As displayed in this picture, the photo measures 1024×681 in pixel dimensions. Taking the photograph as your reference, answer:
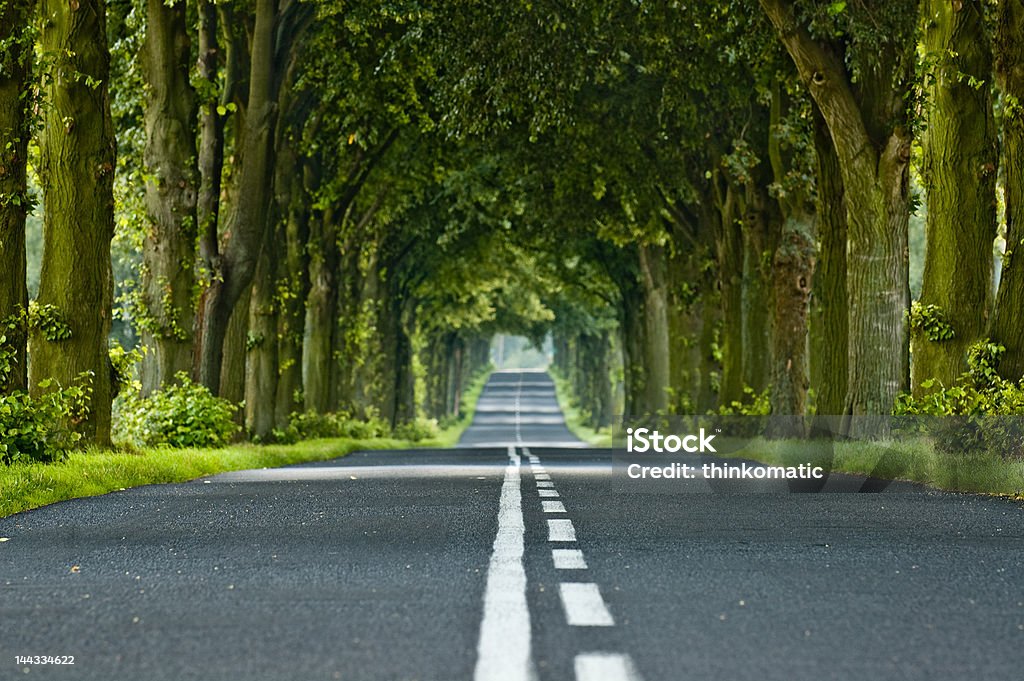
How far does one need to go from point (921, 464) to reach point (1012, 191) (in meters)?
2.99

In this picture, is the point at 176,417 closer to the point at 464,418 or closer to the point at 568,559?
the point at 568,559

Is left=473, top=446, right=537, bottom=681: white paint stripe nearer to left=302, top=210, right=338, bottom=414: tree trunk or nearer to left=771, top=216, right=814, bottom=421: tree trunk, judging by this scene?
left=771, top=216, right=814, bottom=421: tree trunk

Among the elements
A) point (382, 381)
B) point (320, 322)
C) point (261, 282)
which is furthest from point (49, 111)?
point (382, 381)

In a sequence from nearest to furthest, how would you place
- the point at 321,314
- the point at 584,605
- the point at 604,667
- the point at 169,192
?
the point at 604,667 < the point at 584,605 < the point at 169,192 < the point at 321,314

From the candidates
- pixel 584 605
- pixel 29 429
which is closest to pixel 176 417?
pixel 29 429

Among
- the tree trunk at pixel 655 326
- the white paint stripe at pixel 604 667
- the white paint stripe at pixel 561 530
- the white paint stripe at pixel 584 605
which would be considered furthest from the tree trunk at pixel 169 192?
the tree trunk at pixel 655 326

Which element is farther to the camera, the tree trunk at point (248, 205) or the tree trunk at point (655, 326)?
the tree trunk at point (655, 326)

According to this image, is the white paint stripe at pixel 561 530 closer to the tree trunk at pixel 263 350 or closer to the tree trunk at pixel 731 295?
the tree trunk at pixel 263 350

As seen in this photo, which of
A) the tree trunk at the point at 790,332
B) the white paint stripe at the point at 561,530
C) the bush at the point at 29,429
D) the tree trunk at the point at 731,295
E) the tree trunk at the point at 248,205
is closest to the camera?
the white paint stripe at the point at 561,530

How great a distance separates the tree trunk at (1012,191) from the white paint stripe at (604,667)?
37.7ft

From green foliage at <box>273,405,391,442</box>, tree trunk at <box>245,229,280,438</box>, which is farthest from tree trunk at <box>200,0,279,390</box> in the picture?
green foliage at <box>273,405,391,442</box>

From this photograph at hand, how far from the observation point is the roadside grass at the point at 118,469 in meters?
13.8

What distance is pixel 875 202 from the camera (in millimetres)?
20328

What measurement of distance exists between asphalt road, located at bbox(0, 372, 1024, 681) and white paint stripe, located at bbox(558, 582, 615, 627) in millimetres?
23
